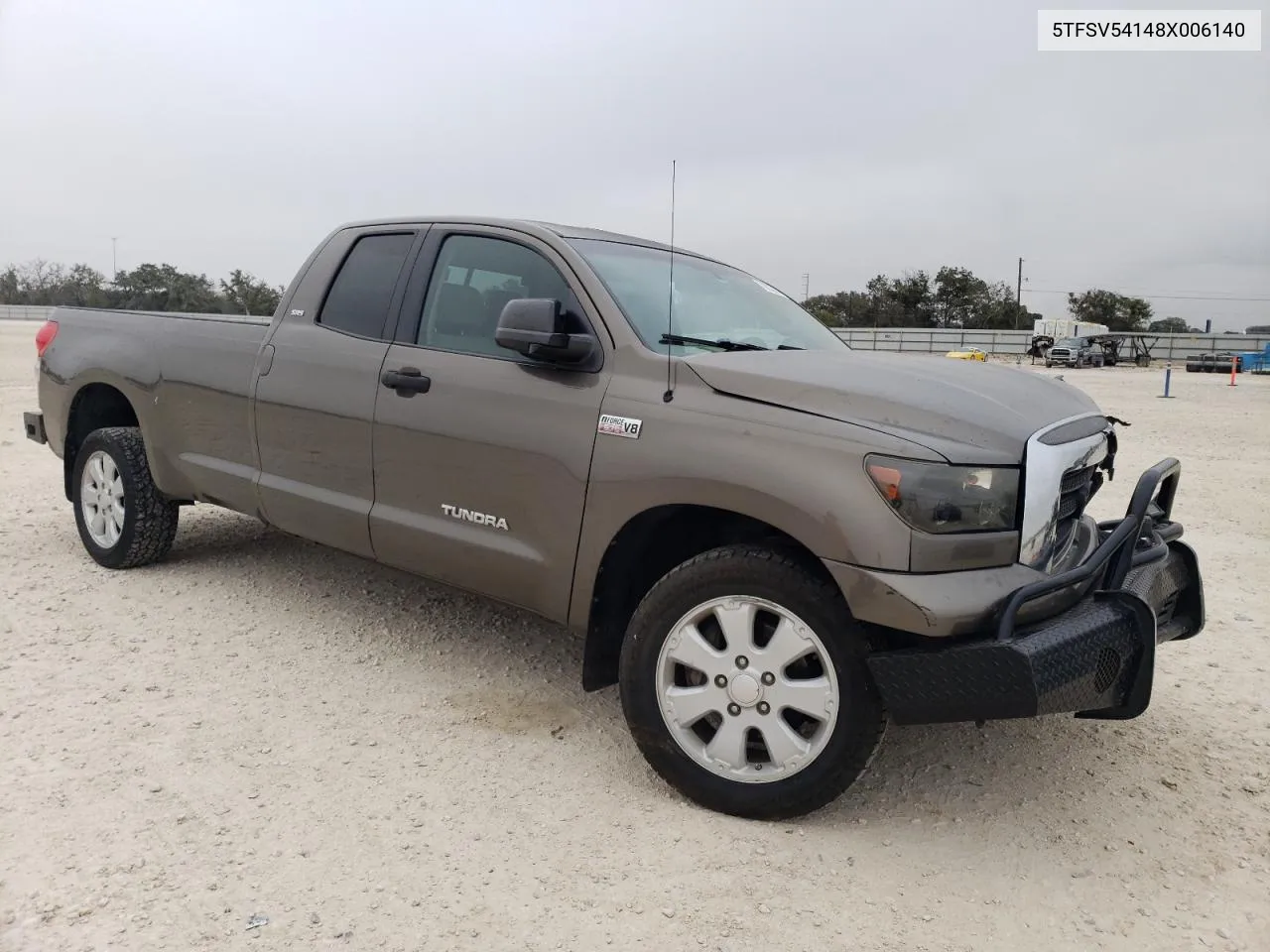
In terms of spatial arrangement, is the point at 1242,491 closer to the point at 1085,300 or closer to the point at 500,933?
the point at 500,933

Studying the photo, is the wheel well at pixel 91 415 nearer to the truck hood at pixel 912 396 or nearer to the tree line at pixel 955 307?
the truck hood at pixel 912 396

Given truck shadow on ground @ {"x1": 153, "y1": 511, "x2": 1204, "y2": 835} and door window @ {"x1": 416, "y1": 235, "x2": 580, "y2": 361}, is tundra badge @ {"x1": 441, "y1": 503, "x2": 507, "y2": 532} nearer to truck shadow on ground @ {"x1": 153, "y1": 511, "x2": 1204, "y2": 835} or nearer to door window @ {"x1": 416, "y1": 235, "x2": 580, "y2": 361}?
door window @ {"x1": 416, "y1": 235, "x2": 580, "y2": 361}

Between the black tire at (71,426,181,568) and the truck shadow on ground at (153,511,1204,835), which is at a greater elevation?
the black tire at (71,426,181,568)

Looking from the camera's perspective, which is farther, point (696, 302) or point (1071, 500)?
point (696, 302)

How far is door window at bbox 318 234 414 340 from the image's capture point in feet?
13.0

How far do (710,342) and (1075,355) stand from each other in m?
46.4

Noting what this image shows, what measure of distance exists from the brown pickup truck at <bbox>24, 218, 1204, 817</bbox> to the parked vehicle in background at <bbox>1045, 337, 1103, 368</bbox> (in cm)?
4514

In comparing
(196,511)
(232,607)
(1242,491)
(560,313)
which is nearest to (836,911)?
(560,313)

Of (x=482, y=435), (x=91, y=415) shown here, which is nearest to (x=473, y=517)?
(x=482, y=435)

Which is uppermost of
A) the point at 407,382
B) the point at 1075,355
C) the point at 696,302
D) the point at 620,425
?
the point at 1075,355

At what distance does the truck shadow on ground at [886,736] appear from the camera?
3.06 meters

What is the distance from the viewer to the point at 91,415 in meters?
5.43

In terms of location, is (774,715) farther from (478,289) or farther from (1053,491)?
(478,289)

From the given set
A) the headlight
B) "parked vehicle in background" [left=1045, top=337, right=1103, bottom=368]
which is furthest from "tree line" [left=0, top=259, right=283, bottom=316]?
"parked vehicle in background" [left=1045, top=337, right=1103, bottom=368]
